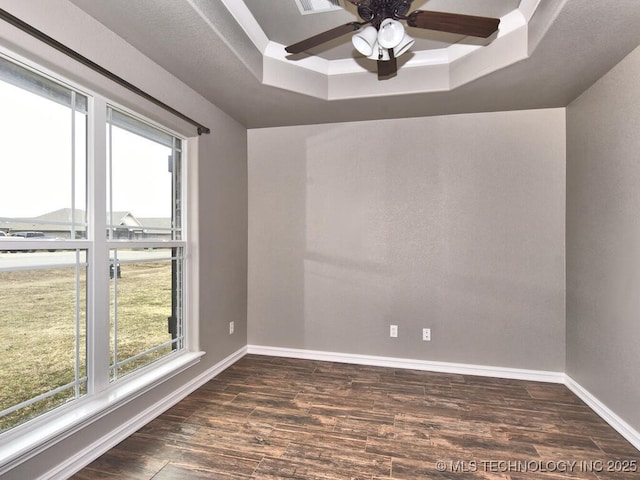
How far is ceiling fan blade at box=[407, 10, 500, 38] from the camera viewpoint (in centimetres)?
170

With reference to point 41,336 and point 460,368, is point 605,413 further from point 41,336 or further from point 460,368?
Result: point 41,336

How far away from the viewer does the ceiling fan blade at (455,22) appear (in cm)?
170

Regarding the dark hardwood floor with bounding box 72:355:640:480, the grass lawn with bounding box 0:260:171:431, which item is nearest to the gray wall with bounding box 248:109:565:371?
the dark hardwood floor with bounding box 72:355:640:480

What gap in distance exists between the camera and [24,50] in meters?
1.62

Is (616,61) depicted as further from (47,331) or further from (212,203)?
(47,331)

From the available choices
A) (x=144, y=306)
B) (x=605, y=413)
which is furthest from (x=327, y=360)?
(x=605, y=413)

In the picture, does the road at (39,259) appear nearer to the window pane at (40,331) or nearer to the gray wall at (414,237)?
the window pane at (40,331)

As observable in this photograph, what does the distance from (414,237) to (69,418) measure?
288 centimetres

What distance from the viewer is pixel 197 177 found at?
9.73 feet

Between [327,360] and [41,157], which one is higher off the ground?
[41,157]

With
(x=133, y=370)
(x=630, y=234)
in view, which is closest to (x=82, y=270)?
(x=133, y=370)

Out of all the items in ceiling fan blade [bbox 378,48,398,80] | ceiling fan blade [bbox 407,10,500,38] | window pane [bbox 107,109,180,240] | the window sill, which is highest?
ceiling fan blade [bbox 378,48,398,80]

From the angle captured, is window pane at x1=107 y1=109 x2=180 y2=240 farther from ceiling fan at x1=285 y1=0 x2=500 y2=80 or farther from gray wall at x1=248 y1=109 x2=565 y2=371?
ceiling fan at x1=285 y1=0 x2=500 y2=80

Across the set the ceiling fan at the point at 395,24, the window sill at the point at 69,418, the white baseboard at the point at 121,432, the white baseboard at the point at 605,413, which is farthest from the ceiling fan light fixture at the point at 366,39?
the white baseboard at the point at 605,413
